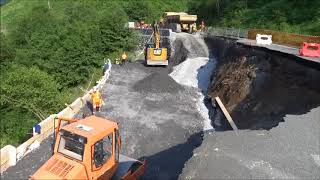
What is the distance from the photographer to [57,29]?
127ft

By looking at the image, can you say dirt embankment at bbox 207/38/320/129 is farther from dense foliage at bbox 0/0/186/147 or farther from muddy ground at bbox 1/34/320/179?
dense foliage at bbox 0/0/186/147

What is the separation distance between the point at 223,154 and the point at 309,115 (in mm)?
4777

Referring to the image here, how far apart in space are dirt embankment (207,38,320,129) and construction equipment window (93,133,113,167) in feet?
22.0

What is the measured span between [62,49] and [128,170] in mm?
23511

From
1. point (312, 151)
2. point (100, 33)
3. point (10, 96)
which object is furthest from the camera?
point (100, 33)

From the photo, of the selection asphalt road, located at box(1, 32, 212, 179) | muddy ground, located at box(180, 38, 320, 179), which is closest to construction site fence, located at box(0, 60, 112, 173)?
asphalt road, located at box(1, 32, 212, 179)

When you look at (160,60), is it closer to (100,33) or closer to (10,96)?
(100,33)

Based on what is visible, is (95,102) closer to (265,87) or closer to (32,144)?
(32,144)

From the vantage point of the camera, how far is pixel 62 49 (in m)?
32.8

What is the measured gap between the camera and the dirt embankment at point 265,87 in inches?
619

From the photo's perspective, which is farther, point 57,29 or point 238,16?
point 238,16

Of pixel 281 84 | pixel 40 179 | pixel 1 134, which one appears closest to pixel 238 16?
pixel 281 84

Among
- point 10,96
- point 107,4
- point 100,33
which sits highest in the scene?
point 107,4

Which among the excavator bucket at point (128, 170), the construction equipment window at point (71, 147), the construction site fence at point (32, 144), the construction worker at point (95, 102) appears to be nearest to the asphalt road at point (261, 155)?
the excavator bucket at point (128, 170)
